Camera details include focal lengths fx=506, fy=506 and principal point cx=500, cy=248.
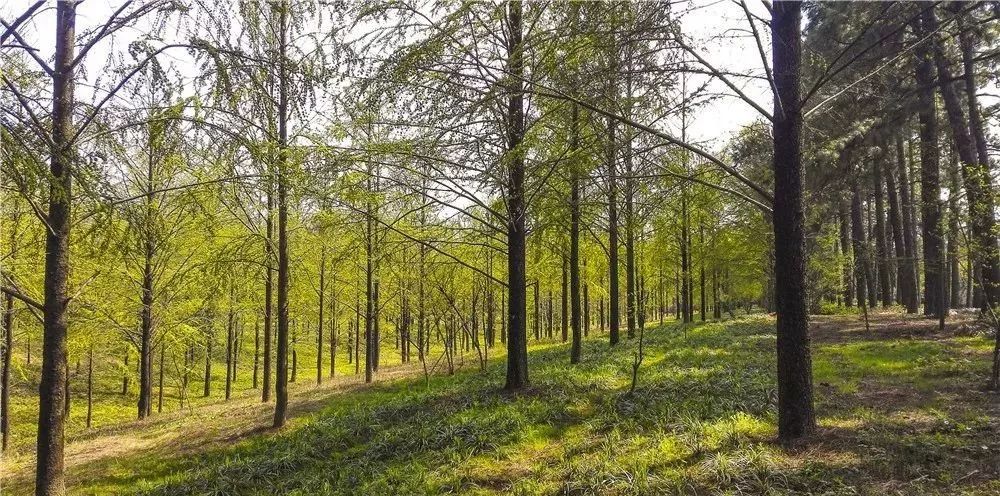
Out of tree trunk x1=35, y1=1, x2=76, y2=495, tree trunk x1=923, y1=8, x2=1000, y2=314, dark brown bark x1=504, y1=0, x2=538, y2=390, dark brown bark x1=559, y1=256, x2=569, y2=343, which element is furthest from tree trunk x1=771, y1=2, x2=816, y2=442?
dark brown bark x1=559, y1=256, x2=569, y2=343

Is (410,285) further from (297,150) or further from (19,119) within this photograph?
(19,119)

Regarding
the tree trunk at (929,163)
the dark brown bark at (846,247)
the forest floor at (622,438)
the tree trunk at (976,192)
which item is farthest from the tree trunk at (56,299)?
the dark brown bark at (846,247)

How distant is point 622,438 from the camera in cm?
611

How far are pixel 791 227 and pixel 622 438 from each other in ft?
10.1

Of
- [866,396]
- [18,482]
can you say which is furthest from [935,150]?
[18,482]

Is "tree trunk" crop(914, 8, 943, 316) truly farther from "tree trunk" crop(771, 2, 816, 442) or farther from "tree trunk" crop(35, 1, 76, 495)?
"tree trunk" crop(35, 1, 76, 495)

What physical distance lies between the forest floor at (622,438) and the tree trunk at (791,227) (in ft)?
1.42

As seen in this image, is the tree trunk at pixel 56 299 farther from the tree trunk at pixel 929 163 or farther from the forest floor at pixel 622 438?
the tree trunk at pixel 929 163

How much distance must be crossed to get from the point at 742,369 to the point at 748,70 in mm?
6251

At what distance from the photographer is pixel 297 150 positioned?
25.9 ft

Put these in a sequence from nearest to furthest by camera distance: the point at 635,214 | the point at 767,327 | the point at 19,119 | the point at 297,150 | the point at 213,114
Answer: the point at 19,119
the point at 213,114
the point at 297,150
the point at 635,214
the point at 767,327

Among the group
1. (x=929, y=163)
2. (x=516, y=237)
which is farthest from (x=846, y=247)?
(x=516, y=237)

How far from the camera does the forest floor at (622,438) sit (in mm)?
4621

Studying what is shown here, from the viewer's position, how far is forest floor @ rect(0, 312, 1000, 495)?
15.2 ft
